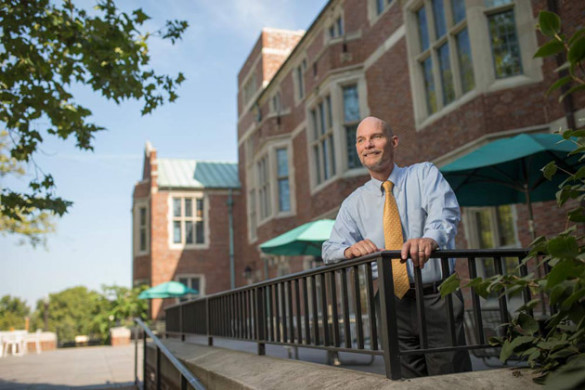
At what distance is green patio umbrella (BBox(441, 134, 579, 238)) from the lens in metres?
5.70

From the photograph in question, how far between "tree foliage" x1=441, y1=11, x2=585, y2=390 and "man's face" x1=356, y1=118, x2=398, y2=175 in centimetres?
87

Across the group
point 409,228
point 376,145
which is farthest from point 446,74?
point 409,228

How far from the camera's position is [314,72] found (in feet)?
49.6

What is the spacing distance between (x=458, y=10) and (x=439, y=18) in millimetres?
665

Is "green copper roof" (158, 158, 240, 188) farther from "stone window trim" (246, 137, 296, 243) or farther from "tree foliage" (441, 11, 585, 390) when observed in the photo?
"tree foliage" (441, 11, 585, 390)

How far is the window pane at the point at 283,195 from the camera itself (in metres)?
19.7

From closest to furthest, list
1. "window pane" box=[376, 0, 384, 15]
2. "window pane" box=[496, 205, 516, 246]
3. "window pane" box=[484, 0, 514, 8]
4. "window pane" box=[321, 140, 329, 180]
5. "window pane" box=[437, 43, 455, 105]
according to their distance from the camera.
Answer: "window pane" box=[484, 0, 514, 8], "window pane" box=[496, 205, 516, 246], "window pane" box=[437, 43, 455, 105], "window pane" box=[376, 0, 384, 15], "window pane" box=[321, 140, 329, 180]

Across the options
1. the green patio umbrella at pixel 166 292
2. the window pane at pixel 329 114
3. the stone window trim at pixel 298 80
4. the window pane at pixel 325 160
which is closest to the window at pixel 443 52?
the window pane at pixel 329 114

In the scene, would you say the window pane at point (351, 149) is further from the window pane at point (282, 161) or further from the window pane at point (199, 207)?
the window pane at point (199, 207)

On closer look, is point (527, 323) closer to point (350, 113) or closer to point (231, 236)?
point (350, 113)

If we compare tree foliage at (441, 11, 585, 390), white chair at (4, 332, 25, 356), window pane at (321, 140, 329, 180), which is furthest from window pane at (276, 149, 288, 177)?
tree foliage at (441, 11, 585, 390)

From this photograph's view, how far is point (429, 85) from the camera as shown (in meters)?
10.8

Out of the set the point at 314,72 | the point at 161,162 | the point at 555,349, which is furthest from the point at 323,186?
the point at 161,162

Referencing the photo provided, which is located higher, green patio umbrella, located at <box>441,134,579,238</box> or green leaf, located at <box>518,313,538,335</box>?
green patio umbrella, located at <box>441,134,579,238</box>
